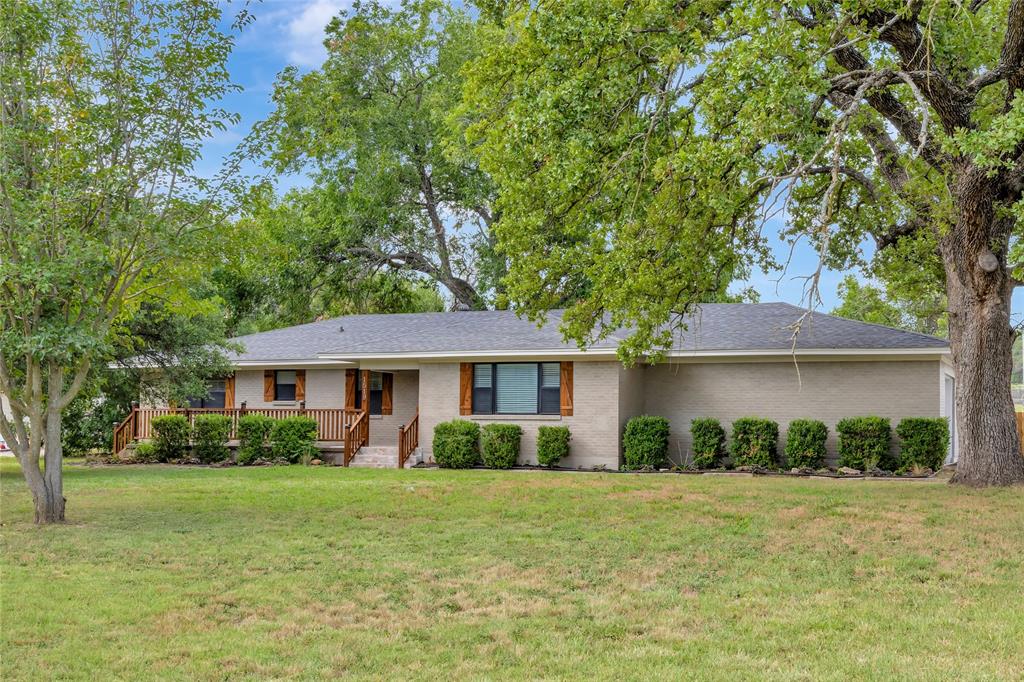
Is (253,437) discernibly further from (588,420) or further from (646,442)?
(646,442)

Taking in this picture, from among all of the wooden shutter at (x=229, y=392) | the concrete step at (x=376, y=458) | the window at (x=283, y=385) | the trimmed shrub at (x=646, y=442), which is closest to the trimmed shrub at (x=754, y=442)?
the trimmed shrub at (x=646, y=442)

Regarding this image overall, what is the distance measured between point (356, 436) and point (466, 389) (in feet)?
11.0

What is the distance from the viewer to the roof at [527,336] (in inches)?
810

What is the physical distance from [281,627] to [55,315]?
6817 millimetres

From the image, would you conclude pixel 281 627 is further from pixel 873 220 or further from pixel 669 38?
pixel 873 220

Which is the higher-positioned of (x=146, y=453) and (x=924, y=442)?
(x=924, y=442)

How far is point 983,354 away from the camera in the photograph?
15586mm

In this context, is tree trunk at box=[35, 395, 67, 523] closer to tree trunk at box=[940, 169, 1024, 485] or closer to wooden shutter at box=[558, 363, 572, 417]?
wooden shutter at box=[558, 363, 572, 417]

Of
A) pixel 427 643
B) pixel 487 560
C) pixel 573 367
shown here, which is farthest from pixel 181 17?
pixel 573 367

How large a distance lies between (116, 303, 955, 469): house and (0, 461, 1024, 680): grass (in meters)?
6.54

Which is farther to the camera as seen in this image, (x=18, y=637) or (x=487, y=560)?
(x=487, y=560)

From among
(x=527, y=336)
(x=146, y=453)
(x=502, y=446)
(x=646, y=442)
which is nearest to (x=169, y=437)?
(x=146, y=453)

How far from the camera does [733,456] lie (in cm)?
2069

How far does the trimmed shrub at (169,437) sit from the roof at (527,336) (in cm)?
264
